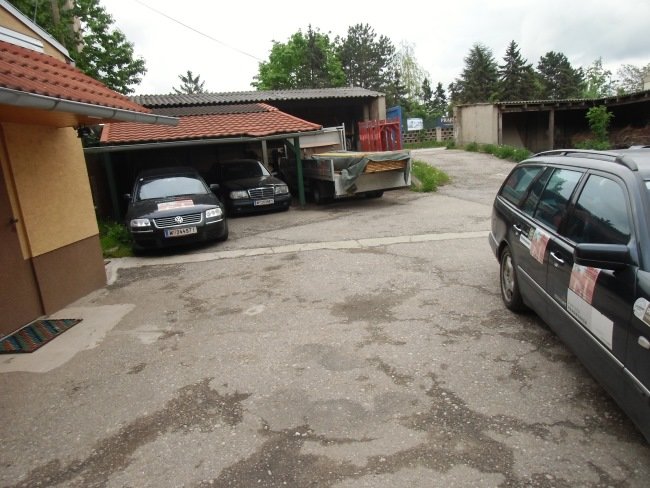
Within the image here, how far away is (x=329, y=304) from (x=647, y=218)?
3455mm

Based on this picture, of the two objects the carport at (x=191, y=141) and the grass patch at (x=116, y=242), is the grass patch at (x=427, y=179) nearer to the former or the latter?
the carport at (x=191, y=141)

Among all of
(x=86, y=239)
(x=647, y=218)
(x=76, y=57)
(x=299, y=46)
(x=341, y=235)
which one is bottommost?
(x=341, y=235)

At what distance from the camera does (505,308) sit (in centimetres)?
502

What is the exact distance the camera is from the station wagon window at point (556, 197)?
363cm

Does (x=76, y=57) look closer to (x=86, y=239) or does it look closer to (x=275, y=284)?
(x=86, y=239)

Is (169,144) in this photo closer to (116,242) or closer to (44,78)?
(116,242)

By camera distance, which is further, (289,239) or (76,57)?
(76,57)

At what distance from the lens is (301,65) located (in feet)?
165

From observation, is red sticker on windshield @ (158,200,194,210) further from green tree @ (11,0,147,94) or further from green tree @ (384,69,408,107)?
green tree @ (384,69,408,107)

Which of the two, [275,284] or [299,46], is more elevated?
[299,46]

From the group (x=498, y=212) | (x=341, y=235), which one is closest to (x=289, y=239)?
(x=341, y=235)

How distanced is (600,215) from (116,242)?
361 inches

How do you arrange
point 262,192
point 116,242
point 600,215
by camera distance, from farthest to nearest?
point 262,192 → point 116,242 → point 600,215

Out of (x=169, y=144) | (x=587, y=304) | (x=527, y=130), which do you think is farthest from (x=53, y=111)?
(x=527, y=130)
